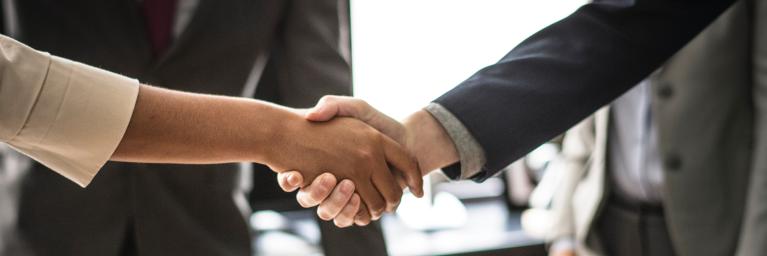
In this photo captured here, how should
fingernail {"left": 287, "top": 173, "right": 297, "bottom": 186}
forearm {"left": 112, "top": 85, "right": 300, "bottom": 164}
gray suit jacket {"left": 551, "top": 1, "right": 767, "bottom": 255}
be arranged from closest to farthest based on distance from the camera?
forearm {"left": 112, "top": 85, "right": 300, "bottom": 164} < fingernail {"left": 287, "top": 173, "right": 297, "bottom": 186} < gray suit jacket {"left": 551, "top": 1, "right": 767, "bottom": 255}

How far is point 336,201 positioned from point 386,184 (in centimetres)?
11

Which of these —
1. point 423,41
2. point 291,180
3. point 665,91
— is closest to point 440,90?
point 423,41

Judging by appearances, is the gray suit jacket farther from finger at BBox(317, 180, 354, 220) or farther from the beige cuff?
the beige cuff

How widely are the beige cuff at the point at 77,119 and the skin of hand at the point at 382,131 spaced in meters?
0.32

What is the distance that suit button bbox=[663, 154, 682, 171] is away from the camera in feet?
5.84

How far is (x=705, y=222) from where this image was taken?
1754 mm

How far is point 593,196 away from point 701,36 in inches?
16.3

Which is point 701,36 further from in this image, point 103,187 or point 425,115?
point 103,187

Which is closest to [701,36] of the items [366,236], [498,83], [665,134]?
[665,134]

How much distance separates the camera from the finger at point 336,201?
→ 1472mm

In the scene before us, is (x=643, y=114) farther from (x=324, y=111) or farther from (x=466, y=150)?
(x=324, y=111)

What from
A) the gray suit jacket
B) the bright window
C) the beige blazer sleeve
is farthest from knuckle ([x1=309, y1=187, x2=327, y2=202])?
the bright window

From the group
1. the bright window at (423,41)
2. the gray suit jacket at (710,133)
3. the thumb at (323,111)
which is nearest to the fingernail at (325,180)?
the thumb at (323,111)

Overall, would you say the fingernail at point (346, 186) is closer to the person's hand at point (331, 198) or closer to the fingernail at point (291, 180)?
the person's hand at point (331, 198)
